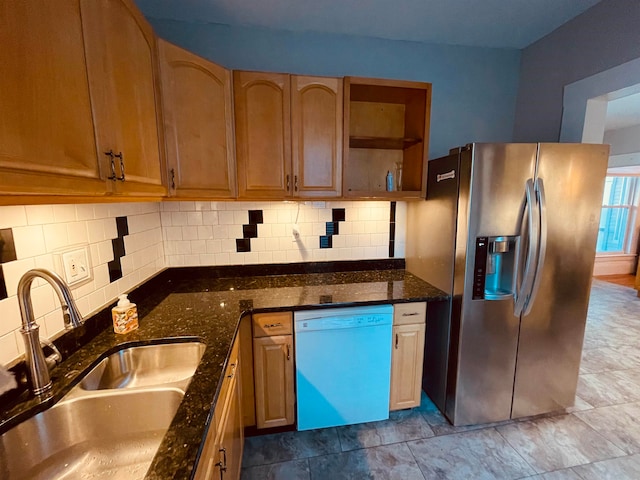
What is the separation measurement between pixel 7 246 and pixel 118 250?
1.88ft

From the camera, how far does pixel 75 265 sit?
1.12 m

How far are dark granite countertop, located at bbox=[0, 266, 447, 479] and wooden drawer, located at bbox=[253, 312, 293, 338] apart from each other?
5 cm

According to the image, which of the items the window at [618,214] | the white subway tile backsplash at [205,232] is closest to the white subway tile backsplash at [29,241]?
the white subway tile backsplash at [205,232]

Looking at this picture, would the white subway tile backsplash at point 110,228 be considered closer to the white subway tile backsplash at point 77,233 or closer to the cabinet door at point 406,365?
the white subway tile backsplash at point 77,233

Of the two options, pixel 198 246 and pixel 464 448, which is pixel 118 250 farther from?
pixel 464 448

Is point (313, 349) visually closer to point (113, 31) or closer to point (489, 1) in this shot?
point (113, 31)

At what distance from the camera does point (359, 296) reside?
1.72 metres

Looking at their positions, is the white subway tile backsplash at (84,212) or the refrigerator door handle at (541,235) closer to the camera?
the white subway tile backsplash at (84,212)

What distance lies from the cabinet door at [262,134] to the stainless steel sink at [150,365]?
895mm

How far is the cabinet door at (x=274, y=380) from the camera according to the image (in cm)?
161

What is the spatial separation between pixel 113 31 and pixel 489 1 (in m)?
1.94

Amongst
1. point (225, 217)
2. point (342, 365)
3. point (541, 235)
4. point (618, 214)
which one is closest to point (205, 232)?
point (225, 217)

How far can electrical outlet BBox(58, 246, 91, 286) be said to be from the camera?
3.49ft

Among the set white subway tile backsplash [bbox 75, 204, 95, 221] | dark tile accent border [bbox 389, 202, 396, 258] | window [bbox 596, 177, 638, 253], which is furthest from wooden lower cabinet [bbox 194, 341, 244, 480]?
window [bbox 596, 177, 638, 253]
